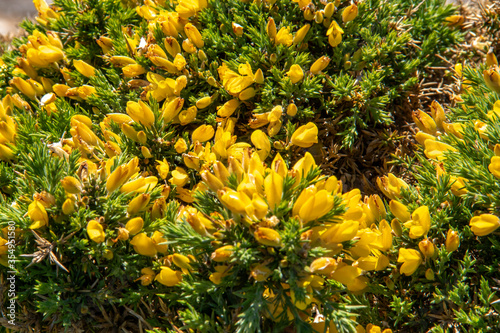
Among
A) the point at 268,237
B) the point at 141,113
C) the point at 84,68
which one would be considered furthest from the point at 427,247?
the point at 84,68

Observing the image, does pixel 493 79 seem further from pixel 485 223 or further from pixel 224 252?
pixel 224 252

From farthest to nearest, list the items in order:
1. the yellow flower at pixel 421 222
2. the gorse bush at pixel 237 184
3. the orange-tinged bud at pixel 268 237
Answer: the yellow flower at pixel 421 222 < the gorse bush at pixel 237 184 < the orange-tinged bud at pixel 268 237

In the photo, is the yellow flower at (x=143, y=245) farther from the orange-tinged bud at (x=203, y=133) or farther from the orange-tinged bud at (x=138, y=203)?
the orange-tinged bud at (x=203, y=133)

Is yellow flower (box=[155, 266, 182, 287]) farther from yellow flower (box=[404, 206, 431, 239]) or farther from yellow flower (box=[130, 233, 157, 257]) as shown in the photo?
yellow flower (box=[404, 206, 431, 239])

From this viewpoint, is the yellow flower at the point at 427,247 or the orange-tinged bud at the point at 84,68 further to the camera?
the orange-tinged bud at the point at 84,68

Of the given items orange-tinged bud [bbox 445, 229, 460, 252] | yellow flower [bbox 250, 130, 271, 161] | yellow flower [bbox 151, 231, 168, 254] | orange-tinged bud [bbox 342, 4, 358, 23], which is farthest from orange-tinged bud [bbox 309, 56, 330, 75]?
yellow flower [bbox 151, 231, 168, 254]

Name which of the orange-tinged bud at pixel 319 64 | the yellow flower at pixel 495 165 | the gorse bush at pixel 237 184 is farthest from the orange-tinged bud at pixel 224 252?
the orange-tinged bud at pixel 319 64
